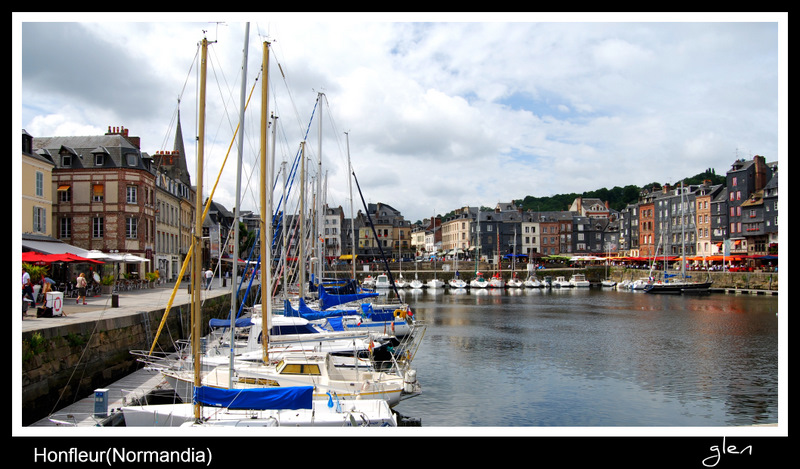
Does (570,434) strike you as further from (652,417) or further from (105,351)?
(105,351)

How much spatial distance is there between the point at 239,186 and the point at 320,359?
259 inches

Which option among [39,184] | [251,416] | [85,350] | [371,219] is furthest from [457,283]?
[251,416]

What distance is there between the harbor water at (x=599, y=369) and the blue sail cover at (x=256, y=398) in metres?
6.26

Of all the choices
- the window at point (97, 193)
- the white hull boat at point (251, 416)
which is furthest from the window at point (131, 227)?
the white hull boat at point (251, 416)

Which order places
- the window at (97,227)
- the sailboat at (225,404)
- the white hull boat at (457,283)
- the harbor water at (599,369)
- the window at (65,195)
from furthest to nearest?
the white hull boat at (457,283), the window at (97,227), the window at (65,195), the harbor water at (599,369), the sailboat at (225,404)

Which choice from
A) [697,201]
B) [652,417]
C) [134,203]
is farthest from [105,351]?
[697,201]

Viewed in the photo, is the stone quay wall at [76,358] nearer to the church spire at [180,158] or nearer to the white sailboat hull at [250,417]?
the white sailboat hull at [250,417]

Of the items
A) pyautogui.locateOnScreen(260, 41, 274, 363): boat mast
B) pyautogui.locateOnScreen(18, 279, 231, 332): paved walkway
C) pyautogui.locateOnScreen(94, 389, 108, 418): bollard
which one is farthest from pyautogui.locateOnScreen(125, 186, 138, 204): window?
pyautogui.locateOnScreen(94, 389, 108, 418): bollard

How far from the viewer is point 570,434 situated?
872cm

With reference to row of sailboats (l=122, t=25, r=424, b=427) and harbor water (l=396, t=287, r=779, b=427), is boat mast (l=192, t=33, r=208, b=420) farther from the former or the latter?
harbor water (l=396, t=287, r=779, b=427)

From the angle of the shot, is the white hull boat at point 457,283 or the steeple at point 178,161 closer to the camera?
the steeple at point 178,161

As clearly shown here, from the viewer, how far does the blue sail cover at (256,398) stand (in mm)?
13250

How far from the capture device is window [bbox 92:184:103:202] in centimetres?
4466

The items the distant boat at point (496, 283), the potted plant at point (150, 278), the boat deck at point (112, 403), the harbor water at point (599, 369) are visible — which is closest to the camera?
the boat deck at point (112, 403)
